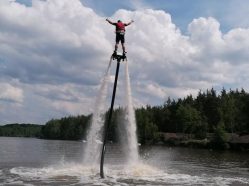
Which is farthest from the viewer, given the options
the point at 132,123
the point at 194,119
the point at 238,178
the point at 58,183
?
the point at 194,119

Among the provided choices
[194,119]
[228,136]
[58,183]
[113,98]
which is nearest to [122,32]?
[113,98]

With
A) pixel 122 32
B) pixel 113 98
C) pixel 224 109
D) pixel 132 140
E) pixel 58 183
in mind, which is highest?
pixel 224 109

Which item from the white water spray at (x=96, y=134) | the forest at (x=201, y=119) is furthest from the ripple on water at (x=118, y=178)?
the forest at (x=201, y=119)

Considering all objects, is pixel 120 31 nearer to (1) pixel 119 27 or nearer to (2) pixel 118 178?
(1) pixel 119 27

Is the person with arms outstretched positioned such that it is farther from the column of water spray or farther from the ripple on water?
the ripple on water

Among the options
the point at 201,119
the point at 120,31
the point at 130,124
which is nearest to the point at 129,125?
the point at 130,124

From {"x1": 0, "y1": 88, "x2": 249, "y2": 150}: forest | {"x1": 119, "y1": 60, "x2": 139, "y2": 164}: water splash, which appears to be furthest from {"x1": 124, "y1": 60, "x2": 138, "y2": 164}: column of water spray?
{"x1": 0, "y1": 88, "x2": 249, "y2": 150}: forest

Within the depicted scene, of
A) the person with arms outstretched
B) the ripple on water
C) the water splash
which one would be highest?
the person with arms outstretched

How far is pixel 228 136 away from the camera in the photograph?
141 meters

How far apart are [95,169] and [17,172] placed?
7.81m

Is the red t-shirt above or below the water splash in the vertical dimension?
above

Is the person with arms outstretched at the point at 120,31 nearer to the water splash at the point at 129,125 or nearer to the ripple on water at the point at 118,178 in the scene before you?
the water splash at the point at 129,125

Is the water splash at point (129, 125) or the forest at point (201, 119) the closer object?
the water splash at point (129, 125)

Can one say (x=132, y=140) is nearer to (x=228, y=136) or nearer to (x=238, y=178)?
(x=238, y=178)
